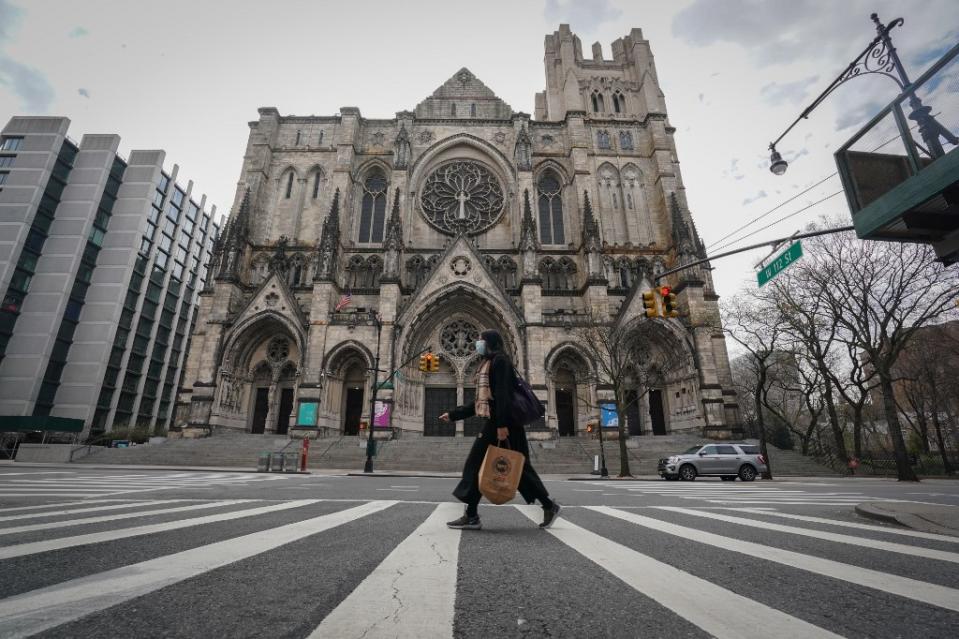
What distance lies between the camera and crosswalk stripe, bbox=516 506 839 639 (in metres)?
1.30

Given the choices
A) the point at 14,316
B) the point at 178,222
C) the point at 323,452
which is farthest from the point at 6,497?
the point at 178,222

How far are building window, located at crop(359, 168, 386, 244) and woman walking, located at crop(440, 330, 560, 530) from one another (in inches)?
1068

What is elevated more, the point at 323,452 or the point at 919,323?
the point at 919,323

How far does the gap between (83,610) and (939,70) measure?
29.3ft

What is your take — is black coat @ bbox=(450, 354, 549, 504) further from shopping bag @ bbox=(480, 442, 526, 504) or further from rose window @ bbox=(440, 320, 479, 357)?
rose window @ bbox=(440, 320, 479, 357)

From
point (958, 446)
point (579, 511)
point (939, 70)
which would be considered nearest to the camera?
point (579, 511)

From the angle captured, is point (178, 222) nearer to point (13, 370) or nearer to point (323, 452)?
point (13, 370)

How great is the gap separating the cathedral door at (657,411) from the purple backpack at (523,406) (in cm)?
2449

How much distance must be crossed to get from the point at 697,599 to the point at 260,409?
2831 cm

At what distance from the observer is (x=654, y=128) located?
31234 millimetres

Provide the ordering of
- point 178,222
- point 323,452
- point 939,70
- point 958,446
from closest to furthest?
point 939,70
point 323,452
point 958,446
point 178,222

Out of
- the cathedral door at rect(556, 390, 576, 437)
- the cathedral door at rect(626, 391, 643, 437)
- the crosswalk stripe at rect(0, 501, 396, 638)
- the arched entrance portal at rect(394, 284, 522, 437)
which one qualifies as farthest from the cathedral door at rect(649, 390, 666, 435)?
the crosswalk stripe at rect(0, 501, 396, 638)

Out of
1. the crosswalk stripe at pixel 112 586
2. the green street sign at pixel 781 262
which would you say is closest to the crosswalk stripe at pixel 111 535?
the crosswalk stripe at pixel 112 586

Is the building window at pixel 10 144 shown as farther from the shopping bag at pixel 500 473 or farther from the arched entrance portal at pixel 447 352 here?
the shopping bag at pixel 500 473
